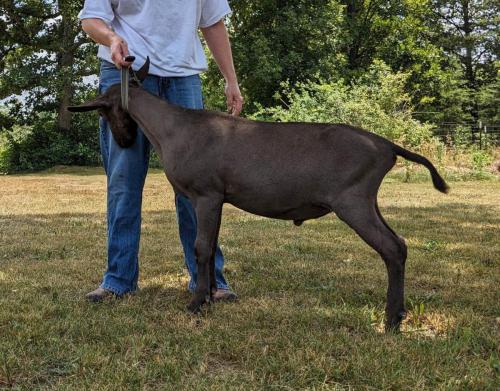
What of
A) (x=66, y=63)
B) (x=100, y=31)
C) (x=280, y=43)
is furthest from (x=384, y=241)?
(x=280, y=43)


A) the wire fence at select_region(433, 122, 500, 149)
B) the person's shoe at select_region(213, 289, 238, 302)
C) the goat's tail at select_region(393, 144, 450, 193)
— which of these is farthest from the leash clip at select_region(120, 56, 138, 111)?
the wire fence at select_region(433, 122, 500, 149)

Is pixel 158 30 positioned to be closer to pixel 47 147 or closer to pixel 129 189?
pixel 129 189

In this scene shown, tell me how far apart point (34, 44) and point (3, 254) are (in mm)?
17921

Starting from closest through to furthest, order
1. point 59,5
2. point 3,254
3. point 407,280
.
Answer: point 407,280 < point 3,254 < point 59,5

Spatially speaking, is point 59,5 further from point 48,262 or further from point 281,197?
point 281,197

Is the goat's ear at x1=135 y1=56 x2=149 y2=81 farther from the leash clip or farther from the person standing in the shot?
the person standing

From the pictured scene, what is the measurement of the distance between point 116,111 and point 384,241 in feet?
5.98

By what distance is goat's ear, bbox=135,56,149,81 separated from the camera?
11.9 ft

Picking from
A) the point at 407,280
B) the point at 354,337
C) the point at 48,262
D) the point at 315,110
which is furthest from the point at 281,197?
the point at 315,110

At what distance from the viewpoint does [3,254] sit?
5.48m

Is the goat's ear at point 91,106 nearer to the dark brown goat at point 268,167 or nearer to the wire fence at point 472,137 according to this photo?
the dark brown goat at point 268,167

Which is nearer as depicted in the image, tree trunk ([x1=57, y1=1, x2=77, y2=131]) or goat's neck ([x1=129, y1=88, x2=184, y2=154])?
goat's neck ([x1=129, y1=88, x2=184, y2=154])

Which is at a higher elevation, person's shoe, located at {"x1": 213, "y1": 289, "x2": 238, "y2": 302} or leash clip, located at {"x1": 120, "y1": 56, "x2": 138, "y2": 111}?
leash clip, located at {"x1": 120, "y1": 56, "x2": 138, "y2": 111}

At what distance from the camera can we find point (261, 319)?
3404 millimetres
